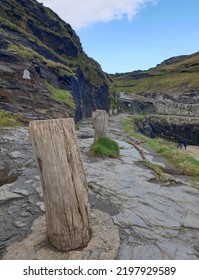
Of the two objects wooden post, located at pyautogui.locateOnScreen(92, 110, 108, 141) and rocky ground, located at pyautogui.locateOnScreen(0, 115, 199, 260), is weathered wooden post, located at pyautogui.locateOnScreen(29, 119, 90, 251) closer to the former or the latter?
rocky ground, located at pyautogui.locateOnScreen(0, 115, 199, 260)

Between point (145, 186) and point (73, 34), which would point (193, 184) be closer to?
point (145, 186)

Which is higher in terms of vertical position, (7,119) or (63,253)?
(7,119)

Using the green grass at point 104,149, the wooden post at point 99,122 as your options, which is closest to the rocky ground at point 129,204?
the green grass at point 104,149

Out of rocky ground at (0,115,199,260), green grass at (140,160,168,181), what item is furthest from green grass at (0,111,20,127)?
green grass at (140,160,168,181)

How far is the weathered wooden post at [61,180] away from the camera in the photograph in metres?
3.79

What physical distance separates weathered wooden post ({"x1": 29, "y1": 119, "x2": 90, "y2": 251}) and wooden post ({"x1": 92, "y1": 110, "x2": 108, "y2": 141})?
7.05 m

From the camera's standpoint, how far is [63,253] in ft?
12.7

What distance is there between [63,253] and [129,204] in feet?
8.64

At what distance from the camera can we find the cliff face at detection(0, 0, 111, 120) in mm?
18562

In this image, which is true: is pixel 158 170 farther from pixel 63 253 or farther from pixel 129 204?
pixel 63 253

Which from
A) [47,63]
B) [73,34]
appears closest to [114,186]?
[47,63]

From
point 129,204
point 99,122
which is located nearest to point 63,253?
point 129,204

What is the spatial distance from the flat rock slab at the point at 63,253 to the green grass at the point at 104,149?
6.19 m

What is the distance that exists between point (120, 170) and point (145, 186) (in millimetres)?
1668
